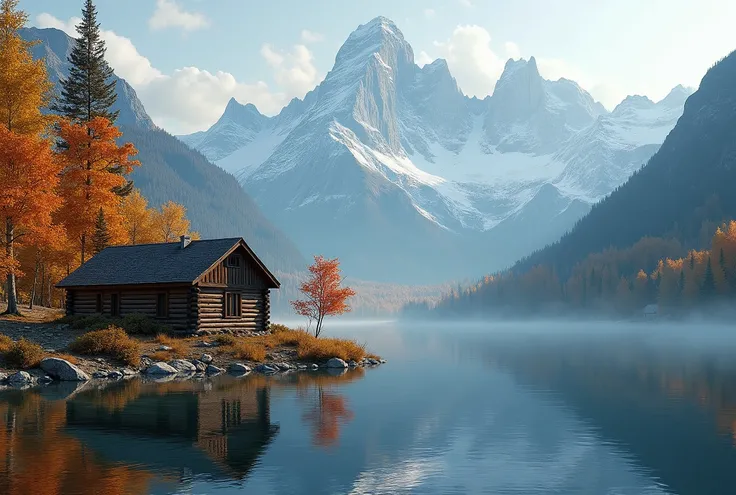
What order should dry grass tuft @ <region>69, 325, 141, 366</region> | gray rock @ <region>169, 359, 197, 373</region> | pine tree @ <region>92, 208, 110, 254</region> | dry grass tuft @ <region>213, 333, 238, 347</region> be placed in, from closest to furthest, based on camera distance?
dry grass tuft @ <region>69, 325, 141, 366</region>, gray rock @ <region>169, 359, 197, 373</region>, dry grass tuft @ <region>213, 333, 238, 347</region>, pine tree @ <region>92, 208, 110, 254</region>

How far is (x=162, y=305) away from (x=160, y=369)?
11.6m

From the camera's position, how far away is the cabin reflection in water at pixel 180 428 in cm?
2253

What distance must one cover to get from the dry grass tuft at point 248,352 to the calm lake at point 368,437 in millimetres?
6303

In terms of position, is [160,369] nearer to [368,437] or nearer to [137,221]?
[368,437]

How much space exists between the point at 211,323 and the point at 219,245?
6.39 metres

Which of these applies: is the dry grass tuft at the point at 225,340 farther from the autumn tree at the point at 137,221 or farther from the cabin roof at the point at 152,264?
the autumn tree at the point at 137,221

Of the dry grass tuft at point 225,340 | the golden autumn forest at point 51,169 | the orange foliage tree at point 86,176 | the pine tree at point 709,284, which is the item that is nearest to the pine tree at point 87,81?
the golden autumn forest at point 51,169

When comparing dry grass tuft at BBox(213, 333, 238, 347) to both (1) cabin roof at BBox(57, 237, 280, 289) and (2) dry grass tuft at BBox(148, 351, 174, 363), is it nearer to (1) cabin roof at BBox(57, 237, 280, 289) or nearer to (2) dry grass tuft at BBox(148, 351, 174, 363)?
(1) cabin roof at BBox(57, 237, 280, 289)

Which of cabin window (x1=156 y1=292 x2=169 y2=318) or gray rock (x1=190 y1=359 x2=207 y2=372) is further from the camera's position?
cabin window (x1=156 y1=292 x2=169 y2=318)

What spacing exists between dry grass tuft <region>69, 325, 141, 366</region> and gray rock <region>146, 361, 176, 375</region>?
114 centimetres

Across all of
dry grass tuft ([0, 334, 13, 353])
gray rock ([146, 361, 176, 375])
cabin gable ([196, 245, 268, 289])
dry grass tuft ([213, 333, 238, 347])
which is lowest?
gray rock ([146, 361, 176, 375])

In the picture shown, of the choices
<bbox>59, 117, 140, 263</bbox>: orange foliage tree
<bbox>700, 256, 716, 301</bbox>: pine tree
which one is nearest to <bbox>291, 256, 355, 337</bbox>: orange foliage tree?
<bbox>59, 117, 140, 263</bbox>: orange foliage tree

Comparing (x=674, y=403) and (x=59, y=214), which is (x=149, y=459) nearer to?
(x=674, y=403)

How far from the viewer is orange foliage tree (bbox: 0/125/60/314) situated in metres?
52.3
